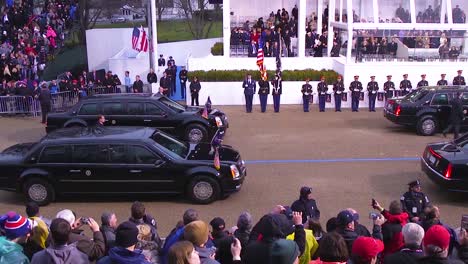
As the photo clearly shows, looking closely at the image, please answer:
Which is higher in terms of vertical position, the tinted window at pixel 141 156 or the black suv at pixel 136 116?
the black suv at pixel 136 116

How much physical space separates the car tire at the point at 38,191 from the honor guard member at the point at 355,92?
13.3 meters

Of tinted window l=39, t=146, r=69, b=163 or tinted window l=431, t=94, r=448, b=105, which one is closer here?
tinted window l=39, t=146, r=69, b=163

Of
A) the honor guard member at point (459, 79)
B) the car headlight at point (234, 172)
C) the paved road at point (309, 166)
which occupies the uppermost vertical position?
the honor guard member at point (459, 79)

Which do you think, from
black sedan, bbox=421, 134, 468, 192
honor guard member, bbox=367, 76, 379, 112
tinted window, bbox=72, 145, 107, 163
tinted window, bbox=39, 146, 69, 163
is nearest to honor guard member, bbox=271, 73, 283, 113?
honor guard member, bbox=367, 76, 379, 112

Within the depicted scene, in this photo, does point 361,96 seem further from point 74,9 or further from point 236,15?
point 74,9

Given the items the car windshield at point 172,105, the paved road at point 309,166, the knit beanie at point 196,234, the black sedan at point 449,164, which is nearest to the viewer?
the knit beanie at point 196,234

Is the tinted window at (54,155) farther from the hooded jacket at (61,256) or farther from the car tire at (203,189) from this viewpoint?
the hooded jacket at (61,256)

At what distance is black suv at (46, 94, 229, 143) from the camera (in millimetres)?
15227

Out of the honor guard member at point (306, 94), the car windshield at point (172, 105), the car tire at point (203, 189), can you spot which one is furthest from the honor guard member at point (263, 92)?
the car tire at point (203, 189)

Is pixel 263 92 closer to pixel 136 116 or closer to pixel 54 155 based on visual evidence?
pixel 136 116

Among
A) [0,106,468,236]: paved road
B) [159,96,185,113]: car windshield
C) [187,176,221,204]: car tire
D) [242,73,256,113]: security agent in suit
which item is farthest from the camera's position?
[242,73,256,113]: security agent in suit

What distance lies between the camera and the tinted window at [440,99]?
16.8 metres

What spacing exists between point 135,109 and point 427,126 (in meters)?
8.57

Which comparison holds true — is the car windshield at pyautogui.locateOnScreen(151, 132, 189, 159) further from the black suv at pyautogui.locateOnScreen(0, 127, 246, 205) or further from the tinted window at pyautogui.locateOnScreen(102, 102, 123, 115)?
the tinted window at pyautogui.locateOnScreen(102, 102, 123, 115)
